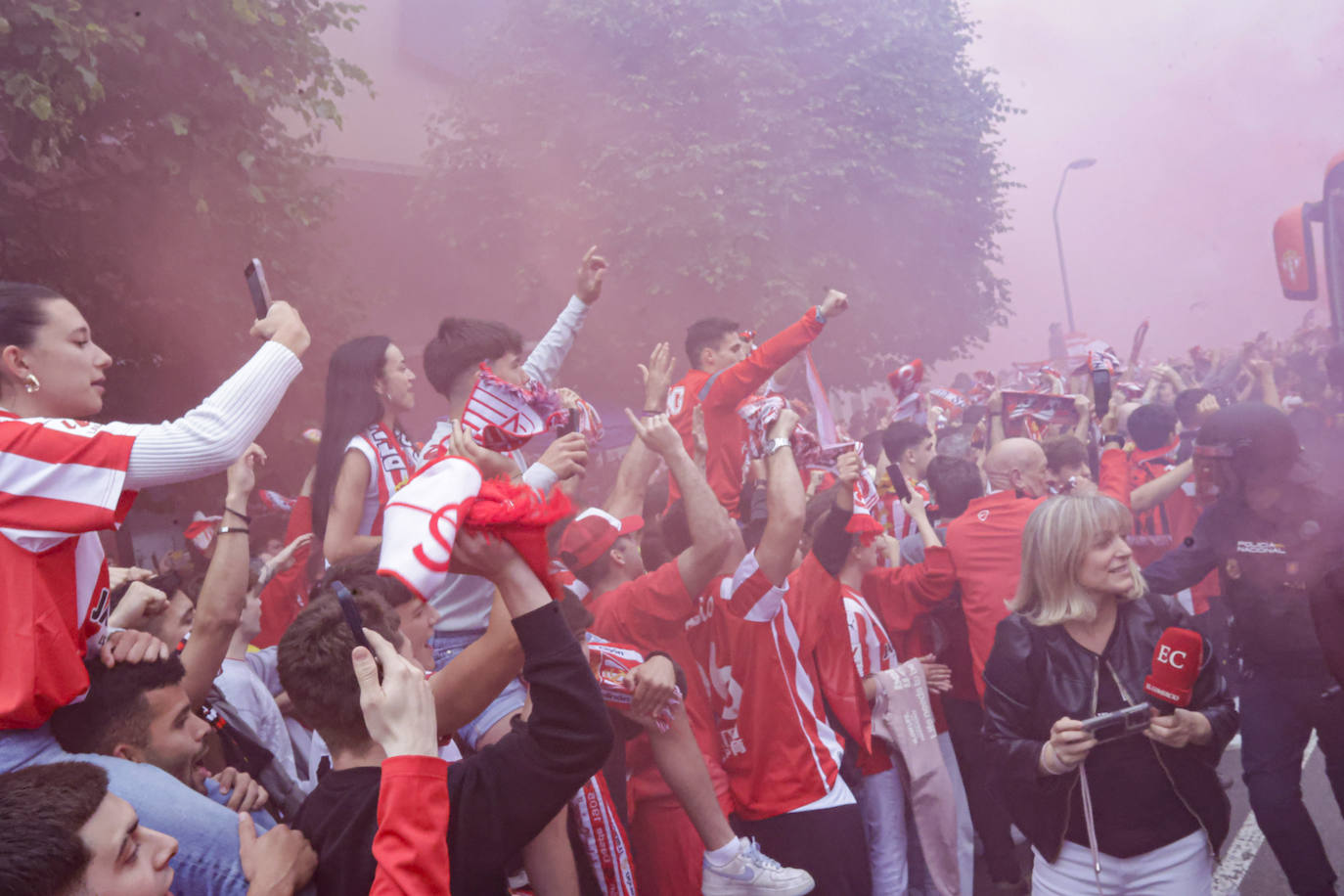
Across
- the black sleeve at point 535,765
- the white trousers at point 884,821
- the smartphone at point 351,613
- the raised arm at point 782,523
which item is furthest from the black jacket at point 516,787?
the white trousers at point 884,821

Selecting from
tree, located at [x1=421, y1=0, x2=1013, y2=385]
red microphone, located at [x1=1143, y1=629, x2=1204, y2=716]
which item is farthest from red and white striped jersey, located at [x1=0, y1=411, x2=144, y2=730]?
tree, located at [x1=421, y1=0, x2=1013, y2=385]

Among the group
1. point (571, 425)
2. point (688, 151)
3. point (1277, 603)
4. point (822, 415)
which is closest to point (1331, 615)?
point (1277, 603)

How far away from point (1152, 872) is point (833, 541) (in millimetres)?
1472

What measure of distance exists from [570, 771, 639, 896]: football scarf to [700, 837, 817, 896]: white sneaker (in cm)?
33

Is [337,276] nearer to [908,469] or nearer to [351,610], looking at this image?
[908,469]

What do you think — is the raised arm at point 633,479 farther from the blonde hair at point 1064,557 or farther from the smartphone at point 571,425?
the blonde hair at point 1064,557

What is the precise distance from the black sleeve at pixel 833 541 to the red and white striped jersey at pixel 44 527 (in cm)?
243

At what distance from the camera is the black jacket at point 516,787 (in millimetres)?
1732

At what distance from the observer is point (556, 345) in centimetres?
411

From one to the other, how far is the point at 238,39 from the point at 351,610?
24.4ft

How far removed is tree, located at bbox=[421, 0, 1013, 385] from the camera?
1572 centimetres

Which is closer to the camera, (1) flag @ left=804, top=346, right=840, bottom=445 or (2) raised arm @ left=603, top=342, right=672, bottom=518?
(2) raised arm @ left=603, top=342, right=672, bottom=518

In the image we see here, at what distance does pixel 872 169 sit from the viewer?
55.9 ft

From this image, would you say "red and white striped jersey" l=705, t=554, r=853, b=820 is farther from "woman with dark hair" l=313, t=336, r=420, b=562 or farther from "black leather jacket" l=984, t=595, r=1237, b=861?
"woman with dark hair" l=313, t=336, r=420, b=562
